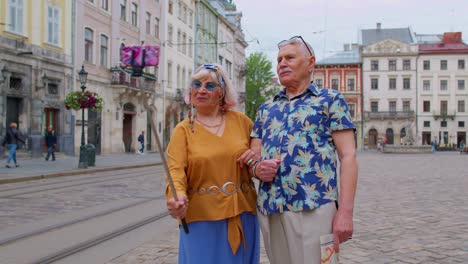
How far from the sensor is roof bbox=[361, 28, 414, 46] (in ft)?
237

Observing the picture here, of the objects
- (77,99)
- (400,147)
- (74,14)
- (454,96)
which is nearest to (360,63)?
(454,96)

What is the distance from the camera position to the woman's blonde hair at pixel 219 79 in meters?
3.02

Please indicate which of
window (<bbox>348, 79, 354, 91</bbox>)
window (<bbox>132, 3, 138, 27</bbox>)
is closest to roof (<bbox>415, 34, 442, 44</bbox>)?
window (<bbox>348, 79, 354, 91</bbox>)

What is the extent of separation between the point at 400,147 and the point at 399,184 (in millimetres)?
35814

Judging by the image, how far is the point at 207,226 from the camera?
284 cm

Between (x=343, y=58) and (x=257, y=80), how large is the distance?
14.5m

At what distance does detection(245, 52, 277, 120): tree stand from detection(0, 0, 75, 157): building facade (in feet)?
128

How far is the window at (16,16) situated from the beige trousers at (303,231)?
71.5ft

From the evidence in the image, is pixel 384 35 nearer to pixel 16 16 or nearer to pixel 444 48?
pixel 444 48

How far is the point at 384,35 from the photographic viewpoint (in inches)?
2864

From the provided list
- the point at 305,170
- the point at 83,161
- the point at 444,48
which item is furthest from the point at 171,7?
the point at 444,48

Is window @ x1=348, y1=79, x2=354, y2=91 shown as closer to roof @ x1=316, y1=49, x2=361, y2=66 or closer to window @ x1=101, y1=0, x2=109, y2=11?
roof @ x1=316, y1=49, x2=361, y2=66

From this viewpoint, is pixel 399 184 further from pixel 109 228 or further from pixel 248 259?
pixel 248 259

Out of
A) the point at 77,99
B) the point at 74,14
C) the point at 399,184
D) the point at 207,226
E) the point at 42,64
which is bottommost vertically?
the point at 399,184
